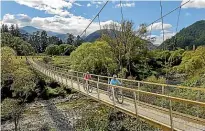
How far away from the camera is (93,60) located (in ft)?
86.6

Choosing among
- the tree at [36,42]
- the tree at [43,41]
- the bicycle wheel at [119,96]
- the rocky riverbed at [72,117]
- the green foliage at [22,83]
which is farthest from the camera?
the tree at [36,42]

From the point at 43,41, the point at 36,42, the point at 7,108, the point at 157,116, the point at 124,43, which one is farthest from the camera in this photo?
the point at 36,42

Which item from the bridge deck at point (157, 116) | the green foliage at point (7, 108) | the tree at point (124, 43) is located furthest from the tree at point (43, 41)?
the bridge deck at point (157, 116)

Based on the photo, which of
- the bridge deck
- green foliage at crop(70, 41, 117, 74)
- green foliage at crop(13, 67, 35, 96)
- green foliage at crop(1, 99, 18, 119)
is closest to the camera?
the bridge deck

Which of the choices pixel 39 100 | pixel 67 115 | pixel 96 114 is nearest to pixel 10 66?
pixel 39 100

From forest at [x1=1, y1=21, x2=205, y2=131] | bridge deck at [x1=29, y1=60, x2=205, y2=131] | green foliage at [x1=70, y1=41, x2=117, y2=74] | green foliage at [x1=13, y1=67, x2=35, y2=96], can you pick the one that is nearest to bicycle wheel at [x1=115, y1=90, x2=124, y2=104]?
bridge deck at [x1=29, y1=60, x2=205, y2=131]

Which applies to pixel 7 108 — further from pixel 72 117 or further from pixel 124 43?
pixel 124 43

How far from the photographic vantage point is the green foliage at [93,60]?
26.3m

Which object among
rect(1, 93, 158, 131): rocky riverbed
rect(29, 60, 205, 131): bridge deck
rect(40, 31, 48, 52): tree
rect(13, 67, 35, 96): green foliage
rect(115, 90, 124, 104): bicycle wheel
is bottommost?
rect(1, 93, 158, 131): rocky riverbed

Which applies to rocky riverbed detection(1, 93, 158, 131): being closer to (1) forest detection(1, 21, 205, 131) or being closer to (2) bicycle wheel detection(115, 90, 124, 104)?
(1) forest detection(1, 21, 205, 131)

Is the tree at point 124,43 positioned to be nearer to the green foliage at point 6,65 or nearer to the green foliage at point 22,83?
the green foliage at point 22,83

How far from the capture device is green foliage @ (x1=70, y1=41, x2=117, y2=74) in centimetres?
2634

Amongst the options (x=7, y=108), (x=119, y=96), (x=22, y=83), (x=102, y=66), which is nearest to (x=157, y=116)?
(x=119, y=96)

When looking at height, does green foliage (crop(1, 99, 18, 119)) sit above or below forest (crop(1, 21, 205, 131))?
below
